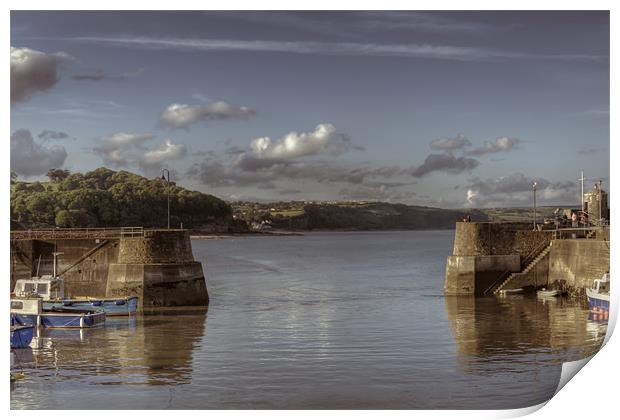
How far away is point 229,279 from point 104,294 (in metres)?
22.7

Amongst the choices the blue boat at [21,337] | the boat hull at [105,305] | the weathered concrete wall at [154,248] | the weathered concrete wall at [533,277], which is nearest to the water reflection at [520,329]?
the weathered concrete wall at [533,277]

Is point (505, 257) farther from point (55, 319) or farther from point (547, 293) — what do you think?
point (55, 319)

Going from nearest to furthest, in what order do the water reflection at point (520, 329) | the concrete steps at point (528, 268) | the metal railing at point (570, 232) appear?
the water reflection at point (520, 329) → the metal railing at point (570, 232) → the concrete steps at point (528, 268)

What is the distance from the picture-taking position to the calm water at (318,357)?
14906mm

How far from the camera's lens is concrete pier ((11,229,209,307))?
27.3 m

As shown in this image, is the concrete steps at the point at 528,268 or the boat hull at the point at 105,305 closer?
the boat hull at the point at 105,305

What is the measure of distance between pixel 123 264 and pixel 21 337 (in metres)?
7.82

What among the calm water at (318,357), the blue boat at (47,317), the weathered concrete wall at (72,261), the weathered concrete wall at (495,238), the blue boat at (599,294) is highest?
the weathered concrete wall at (495,238)

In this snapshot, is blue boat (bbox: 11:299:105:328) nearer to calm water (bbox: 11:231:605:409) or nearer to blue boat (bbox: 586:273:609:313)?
calm water (bbox: 11:231:605:409)

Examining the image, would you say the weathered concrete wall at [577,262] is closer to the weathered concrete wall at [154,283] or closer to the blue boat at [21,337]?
the weathered concrete wall at [154,283]

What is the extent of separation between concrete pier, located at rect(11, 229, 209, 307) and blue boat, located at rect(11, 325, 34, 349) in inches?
275

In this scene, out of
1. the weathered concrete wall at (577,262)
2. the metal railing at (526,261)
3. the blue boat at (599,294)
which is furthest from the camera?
Answer: the metal railing at (526,261)

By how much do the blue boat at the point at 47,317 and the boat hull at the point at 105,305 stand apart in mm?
336
